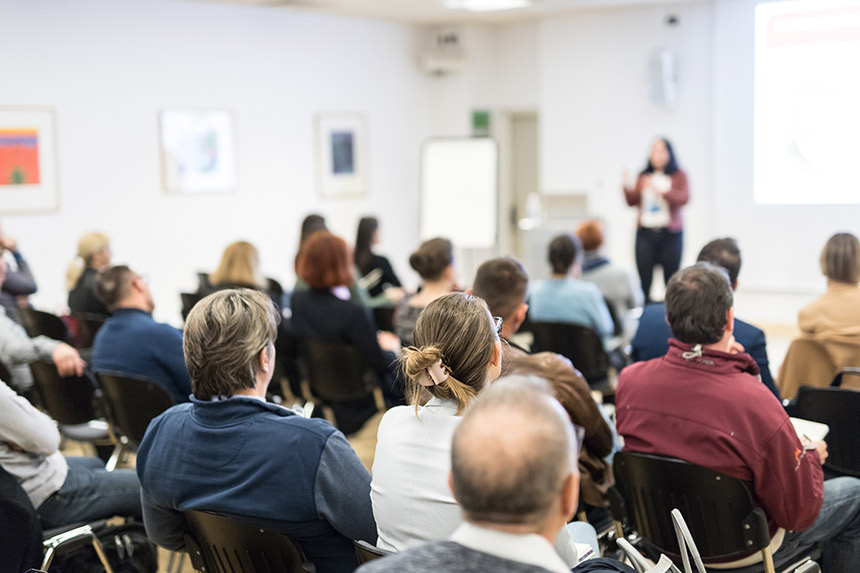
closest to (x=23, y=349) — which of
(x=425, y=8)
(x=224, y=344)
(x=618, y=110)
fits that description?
(x=224, y=344)

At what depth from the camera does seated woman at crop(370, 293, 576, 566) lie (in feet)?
5.74

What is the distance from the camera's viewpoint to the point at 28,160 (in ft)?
23.1

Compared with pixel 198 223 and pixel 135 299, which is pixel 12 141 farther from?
pixel 135 299

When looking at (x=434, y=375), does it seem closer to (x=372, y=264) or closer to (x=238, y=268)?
(x=238, y=268)

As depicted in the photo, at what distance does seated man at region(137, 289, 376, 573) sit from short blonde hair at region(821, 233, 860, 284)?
7.60ft

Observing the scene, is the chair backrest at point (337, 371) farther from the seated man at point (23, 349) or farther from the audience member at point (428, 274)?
the seated man at point (23, 349)

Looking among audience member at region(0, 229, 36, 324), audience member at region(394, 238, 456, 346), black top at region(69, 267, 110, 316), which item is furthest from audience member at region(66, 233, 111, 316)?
audience member at region(394, 238, 456, 346)

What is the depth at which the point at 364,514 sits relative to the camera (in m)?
1.92

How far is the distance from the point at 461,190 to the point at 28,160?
4574 millimetres

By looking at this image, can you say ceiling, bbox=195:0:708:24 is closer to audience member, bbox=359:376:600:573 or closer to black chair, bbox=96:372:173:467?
black chair, bbox=96:372:173:467

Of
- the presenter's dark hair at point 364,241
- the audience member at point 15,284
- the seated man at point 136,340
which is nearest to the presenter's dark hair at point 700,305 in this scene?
the seated man at point 136,340

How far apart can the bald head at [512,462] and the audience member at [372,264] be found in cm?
507

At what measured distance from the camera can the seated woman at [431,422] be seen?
1.75m

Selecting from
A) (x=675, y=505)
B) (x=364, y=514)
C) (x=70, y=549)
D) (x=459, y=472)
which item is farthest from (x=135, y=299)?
A: (x=459, y=472)
